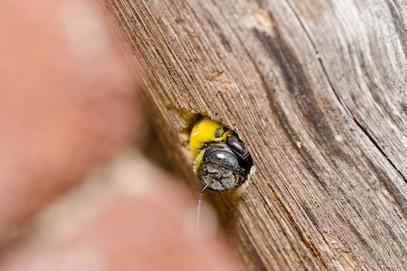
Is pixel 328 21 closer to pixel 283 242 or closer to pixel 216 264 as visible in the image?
pixel 283 242

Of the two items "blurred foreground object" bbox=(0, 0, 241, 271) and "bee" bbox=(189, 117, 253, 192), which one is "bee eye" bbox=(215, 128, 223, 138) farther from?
"blurred foreground object" bbox=(0, 0, 241, 271)

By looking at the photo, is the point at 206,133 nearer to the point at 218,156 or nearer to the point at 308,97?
the point at 218,156

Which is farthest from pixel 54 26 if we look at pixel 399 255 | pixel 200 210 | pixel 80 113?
pixel 399 255

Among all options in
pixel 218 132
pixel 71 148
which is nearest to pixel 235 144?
pixel 218 132

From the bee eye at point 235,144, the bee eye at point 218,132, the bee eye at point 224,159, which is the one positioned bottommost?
the bee eye at point 224,159

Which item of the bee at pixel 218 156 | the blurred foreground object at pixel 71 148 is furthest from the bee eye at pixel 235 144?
the blurred foreground object at pixel 71 148

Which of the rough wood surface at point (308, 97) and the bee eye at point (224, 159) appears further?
the bee eye at point (224, 159)

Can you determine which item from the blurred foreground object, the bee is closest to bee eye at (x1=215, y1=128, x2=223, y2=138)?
the bee

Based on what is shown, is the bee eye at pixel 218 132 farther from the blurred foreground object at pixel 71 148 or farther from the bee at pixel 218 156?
the blurred foreground object at pixel 71 148
